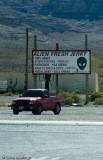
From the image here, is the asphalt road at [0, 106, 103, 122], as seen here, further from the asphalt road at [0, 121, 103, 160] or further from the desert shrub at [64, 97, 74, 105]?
the desert shrub at [64, 97, 74, 105]

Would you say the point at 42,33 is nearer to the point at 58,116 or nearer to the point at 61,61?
the point at 61,61

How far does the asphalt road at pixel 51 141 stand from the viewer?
8.93 metres

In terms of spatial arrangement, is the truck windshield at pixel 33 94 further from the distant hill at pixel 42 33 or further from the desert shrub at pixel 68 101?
the distant hill at pixel 42 33

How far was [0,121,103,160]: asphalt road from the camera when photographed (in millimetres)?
8925

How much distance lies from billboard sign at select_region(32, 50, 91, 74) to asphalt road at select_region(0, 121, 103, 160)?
28.1m

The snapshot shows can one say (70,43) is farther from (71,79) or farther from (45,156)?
(45,156)

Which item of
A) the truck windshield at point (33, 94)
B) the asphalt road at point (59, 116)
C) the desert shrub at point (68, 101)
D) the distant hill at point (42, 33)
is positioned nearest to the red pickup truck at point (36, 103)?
the truck windshield at point (33, 94)

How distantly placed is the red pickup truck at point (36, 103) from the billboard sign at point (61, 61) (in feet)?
46.1

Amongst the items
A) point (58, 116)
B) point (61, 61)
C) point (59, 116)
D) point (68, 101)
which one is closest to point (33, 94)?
point (59, 116)

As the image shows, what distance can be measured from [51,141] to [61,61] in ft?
101

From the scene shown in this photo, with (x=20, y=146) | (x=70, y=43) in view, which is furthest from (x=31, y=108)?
(x=70, y=43)

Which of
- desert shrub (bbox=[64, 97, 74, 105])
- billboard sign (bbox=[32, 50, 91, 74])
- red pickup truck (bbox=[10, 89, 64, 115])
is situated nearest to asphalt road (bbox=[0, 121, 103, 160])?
red pickup truck (bbox=[10, 89, 64, 115])

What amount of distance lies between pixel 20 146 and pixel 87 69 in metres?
31.5

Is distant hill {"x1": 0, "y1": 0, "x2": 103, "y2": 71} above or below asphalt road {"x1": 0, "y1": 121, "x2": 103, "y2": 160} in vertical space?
above
